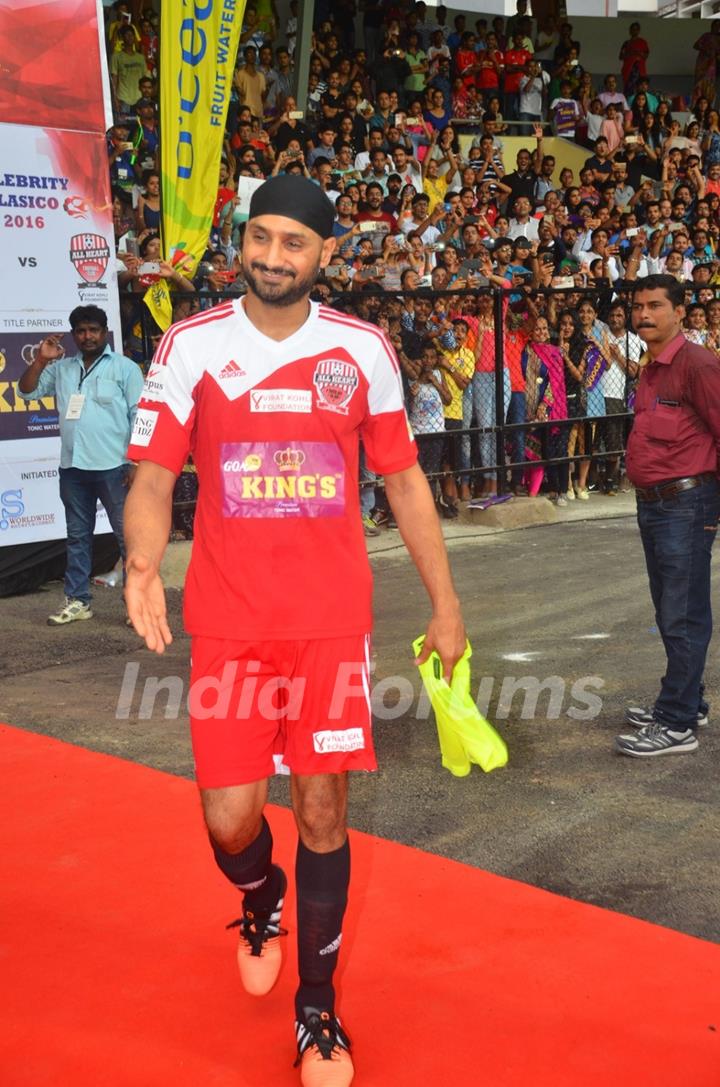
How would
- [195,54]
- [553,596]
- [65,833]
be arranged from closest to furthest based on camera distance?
[65,833] → [553,596] → [195,54]

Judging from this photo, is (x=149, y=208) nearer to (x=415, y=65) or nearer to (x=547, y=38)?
(x=415, y=65)

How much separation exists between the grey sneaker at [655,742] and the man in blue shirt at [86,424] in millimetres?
4017

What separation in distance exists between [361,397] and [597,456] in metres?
10.1

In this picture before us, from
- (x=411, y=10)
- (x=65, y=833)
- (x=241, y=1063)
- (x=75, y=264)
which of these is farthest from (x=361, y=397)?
(x=411, y=10)

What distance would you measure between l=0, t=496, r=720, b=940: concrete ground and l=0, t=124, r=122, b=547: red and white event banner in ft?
2.65

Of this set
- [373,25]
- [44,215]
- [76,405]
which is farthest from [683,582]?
[373,25]

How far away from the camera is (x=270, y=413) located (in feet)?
9.63

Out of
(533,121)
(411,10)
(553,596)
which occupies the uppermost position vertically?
(411,10)

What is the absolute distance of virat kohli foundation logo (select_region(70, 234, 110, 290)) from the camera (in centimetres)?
905

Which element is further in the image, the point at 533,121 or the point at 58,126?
the point at 533,121

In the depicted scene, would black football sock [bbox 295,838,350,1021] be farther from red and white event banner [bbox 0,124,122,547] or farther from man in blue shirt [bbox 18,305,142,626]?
red and white event banner [bbox 0,124,122,547]

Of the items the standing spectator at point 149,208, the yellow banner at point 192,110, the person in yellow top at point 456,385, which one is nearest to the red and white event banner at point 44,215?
the yellow banner at point 192,110

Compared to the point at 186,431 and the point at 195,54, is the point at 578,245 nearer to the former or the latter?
the point at 195,54

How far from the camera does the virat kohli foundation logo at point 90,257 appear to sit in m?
9.05
